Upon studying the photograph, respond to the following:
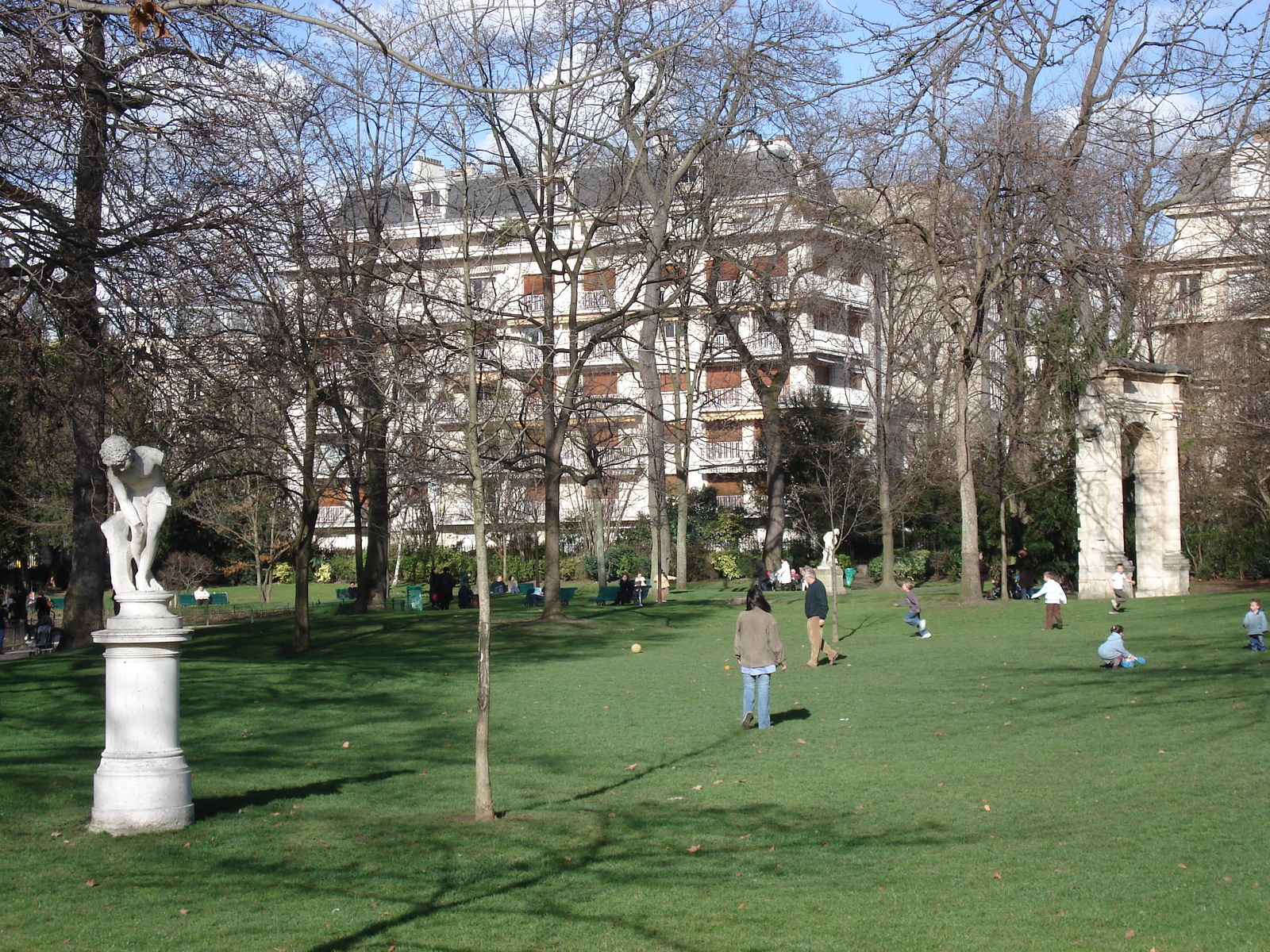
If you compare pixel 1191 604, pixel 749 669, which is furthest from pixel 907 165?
pixel 749 669

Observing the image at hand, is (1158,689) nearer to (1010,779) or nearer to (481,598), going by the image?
(1010,779)

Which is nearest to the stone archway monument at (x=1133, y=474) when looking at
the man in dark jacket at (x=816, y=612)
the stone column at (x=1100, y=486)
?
the stone column at (x=1100, y=486)

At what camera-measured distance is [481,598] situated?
1014 cm

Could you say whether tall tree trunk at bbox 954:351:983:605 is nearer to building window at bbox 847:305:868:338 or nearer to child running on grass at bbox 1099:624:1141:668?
child running on grass at bbox 1099:624:1141:668

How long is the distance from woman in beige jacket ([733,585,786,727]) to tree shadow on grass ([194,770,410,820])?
476cm

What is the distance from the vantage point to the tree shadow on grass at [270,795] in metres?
10.4

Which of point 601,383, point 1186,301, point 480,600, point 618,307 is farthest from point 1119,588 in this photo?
point 601,383

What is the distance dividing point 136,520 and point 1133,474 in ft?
110

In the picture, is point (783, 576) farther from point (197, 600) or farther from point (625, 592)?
point (197, 600)

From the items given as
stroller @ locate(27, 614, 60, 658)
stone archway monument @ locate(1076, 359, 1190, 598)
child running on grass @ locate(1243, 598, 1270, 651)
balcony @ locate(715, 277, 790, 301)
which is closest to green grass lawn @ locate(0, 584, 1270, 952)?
child running on grass @ locate(1243, 598, 1270, 651)

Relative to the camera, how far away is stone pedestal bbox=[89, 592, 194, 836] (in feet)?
30.8

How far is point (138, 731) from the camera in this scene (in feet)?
30.9

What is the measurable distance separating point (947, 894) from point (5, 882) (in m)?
6.25

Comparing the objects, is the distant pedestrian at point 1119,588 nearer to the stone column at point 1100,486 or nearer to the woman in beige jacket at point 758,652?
the stone column at point 1100,486
